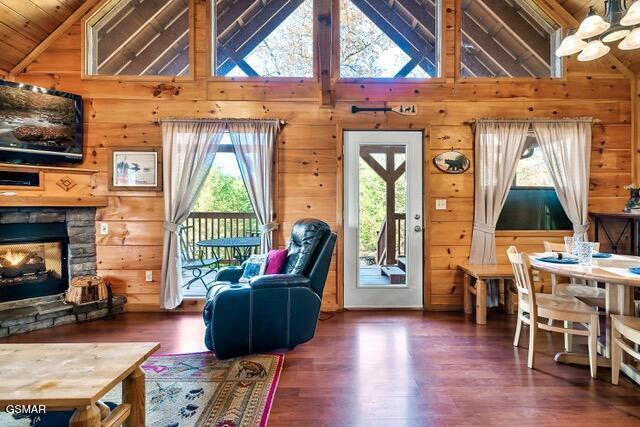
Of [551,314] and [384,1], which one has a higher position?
[384,1]

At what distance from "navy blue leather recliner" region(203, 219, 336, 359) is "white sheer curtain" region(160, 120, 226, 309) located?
1.25 m

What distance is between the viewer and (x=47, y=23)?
368cm

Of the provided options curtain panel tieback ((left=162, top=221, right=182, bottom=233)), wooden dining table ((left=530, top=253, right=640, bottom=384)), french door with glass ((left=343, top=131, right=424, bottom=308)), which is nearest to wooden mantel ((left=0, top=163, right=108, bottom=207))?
curtain panel tieback ((left=162, top=221, right=182, bottom=233))

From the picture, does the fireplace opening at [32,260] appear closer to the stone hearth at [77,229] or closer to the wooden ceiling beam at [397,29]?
the stone hearth at [77,229]

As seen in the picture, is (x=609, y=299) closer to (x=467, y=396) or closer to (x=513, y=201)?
(x=467, y=396)

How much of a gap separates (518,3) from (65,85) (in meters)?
5.34

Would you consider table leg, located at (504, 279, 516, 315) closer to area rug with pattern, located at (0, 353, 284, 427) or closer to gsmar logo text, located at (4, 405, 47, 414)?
area rug with pattern, located at (0, 353, 284, 427)

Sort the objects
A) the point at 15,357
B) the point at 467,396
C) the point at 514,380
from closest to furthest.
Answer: the point at 15,357
the point at 467,396
the point at 514,380

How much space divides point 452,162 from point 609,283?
6.54 feet

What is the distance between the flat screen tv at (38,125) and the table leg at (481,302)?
180 inches

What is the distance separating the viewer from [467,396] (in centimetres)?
214

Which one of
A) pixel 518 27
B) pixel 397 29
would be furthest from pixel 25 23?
pixel 518 27

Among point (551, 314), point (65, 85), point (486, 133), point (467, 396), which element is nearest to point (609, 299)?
point (551, 314)

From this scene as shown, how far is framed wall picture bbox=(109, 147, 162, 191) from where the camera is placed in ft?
12.7
